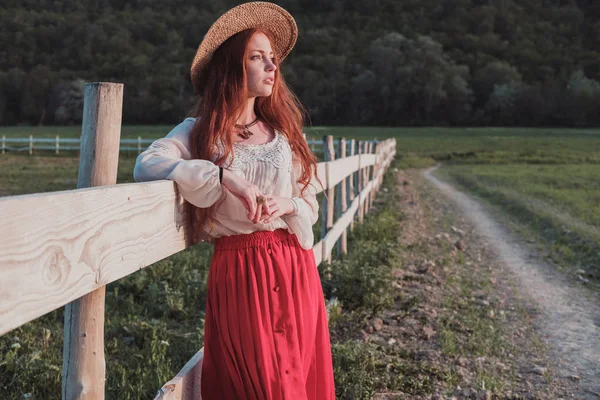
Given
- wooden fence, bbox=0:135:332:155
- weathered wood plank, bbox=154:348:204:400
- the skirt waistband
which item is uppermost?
the skirt waistband

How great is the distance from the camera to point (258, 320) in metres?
2.31

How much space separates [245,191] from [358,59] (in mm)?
108196

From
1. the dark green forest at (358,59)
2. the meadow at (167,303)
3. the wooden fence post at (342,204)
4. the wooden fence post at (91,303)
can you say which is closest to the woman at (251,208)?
the wooden fence post at (91,303)

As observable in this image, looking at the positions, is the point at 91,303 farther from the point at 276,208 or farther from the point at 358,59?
the point at 358,59

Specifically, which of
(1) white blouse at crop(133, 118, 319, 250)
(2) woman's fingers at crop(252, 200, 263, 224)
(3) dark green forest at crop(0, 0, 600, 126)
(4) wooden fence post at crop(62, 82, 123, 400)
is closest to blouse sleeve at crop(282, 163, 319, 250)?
(1) white blouse at crop(133, 118, 319, 250)

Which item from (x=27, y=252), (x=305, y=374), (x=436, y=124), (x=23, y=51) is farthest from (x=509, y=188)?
(x=23, y=51)

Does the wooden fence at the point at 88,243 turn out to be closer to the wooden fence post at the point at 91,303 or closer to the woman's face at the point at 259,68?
the wooden fence post at the point at 91,303

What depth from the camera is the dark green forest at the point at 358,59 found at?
80.4 meters

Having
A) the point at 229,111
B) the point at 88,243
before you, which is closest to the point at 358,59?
the point at 229,111

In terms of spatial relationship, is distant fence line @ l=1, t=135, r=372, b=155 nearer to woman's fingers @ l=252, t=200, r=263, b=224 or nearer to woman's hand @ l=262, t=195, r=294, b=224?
woman's hand @ l=262, t=195, r=294, b=224

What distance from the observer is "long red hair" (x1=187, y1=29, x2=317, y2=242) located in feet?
8.04

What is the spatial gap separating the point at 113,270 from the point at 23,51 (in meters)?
104

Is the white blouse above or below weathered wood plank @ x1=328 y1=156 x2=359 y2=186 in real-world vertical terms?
above

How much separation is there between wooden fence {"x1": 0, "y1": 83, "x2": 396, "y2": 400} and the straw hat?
2.02 feet
